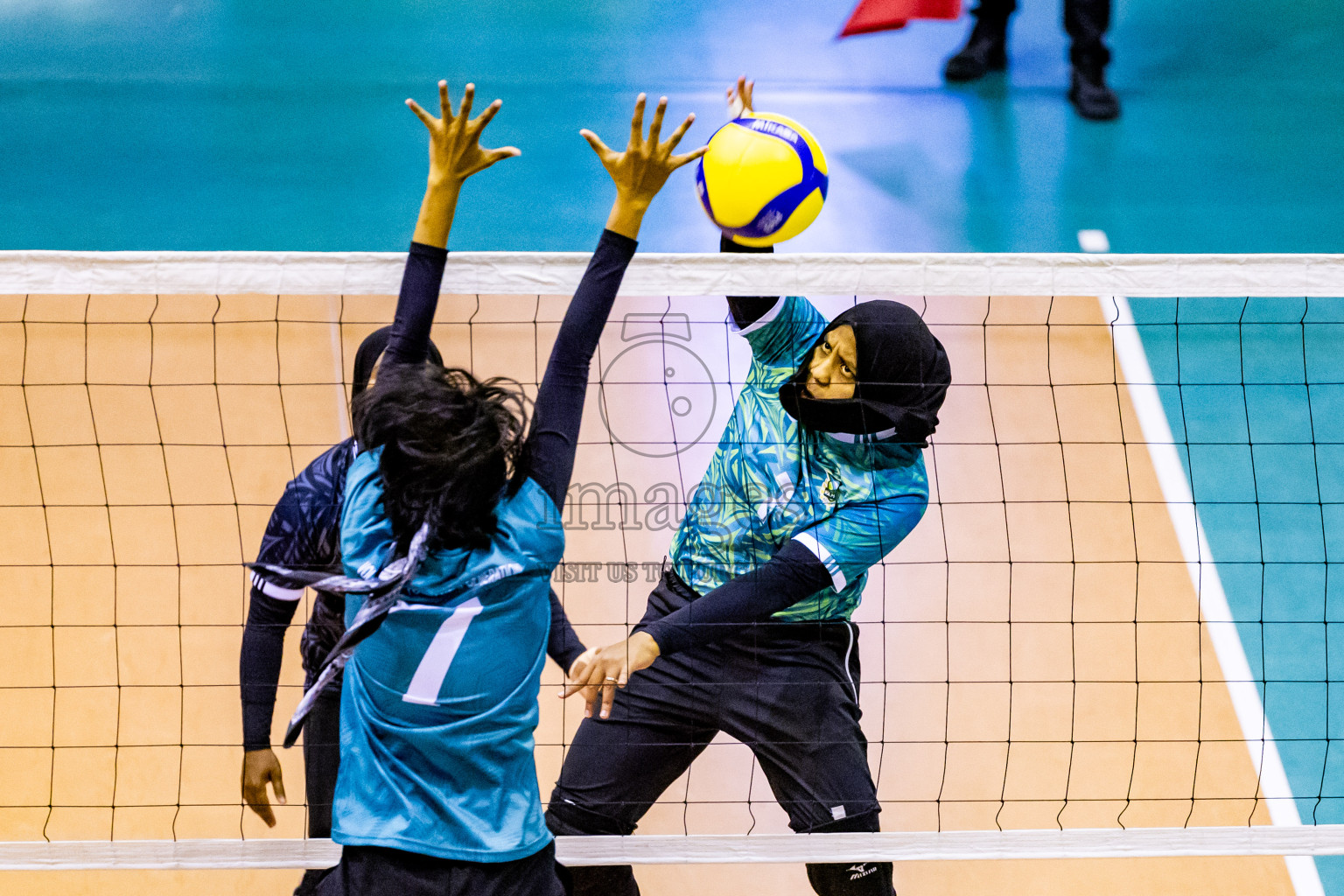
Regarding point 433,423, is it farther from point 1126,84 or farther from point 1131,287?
point 1126,84

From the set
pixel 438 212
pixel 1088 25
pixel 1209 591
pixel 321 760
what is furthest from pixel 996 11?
pixel 321 760

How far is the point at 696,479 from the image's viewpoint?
14.9 feet

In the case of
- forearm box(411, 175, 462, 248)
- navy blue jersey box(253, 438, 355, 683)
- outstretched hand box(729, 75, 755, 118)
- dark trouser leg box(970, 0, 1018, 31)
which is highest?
dark trouser leg box(970, 0, 1018, 31)

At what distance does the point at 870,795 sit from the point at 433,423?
5.21 ft

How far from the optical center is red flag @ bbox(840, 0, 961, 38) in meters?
6.20

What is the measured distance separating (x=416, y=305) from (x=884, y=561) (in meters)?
2.09

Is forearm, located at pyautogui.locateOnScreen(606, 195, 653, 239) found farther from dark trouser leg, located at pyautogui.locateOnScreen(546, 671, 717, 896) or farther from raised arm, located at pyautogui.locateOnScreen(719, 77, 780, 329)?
dark trouser leg, located at pyautogui.locateOnScreen(546, 671, 717, 896)

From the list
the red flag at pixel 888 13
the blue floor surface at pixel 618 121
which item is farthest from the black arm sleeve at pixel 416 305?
the red flag at pixel 888 13

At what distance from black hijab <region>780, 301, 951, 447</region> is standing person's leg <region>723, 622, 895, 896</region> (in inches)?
21.9

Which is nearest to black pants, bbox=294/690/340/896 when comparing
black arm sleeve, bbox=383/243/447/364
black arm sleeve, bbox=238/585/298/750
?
black arm sleeve, bbox=238/585/298/750

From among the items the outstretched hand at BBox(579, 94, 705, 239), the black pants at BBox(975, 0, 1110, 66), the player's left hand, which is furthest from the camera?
the black pants at BBox(975, 0, 1110, 66)

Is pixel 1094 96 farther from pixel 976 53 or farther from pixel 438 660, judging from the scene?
pixel 438 660

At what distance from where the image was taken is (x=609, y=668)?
243 cm

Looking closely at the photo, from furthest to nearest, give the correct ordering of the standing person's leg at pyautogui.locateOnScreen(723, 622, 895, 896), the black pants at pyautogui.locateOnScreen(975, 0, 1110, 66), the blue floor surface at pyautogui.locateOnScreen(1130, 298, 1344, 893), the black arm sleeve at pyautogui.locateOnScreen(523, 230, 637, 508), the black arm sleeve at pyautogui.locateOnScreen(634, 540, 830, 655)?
the black pants at pyautogui.locateOnScreen(975, 0, 1110, 66) < the blue floor surface at pyautogui.locateOnScreen(1130, 298, 1344, 893) < the standing person's leg at pyautogui.locateOnScreen(723, 622, 895, 896) < the black arm sleeve at pyautogui.locateOnScreen(634, 540, 830, 655) < the black arm sleeve at pyautogui.locateOnScreen(523, 230, 637, 508)
